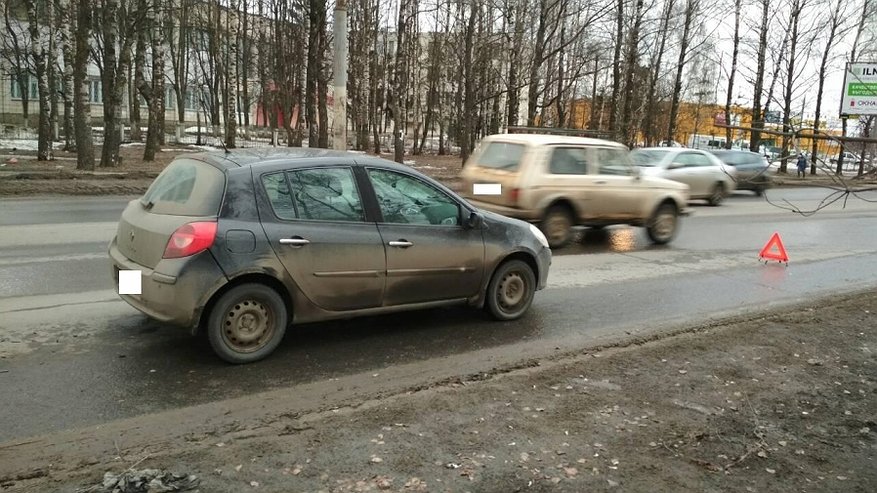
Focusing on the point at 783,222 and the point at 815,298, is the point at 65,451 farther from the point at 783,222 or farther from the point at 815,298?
the point at 783,222

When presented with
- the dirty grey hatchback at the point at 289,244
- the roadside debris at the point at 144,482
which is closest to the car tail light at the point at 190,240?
the dirty grey hatchback at the point at 289,244

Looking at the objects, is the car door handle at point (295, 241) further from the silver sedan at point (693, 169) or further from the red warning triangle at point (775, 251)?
the silver sedan at point (693, 169)

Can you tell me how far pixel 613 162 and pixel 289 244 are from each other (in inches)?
312

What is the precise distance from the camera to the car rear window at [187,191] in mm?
4918

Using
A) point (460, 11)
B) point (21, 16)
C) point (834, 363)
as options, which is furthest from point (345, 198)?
point (21, 16)

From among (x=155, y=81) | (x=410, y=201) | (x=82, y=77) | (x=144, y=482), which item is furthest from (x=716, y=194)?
(x=144, y=482)

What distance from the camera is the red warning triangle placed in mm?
10695

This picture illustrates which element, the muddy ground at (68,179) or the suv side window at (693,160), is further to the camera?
the suv side window at (693,160)

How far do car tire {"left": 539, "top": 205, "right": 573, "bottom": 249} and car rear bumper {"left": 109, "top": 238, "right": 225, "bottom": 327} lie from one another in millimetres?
7013

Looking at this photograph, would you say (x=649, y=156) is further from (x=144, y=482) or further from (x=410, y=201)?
(x=144, y=482)

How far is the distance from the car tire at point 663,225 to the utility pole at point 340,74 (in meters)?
7.12

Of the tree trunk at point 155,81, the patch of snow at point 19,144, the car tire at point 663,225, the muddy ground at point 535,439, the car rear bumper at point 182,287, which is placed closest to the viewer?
the muddy ground at point 535,439

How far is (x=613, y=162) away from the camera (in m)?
11.6

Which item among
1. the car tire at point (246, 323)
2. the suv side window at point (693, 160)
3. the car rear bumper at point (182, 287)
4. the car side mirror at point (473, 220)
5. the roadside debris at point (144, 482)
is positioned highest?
the suv side window at point (693, 160)
